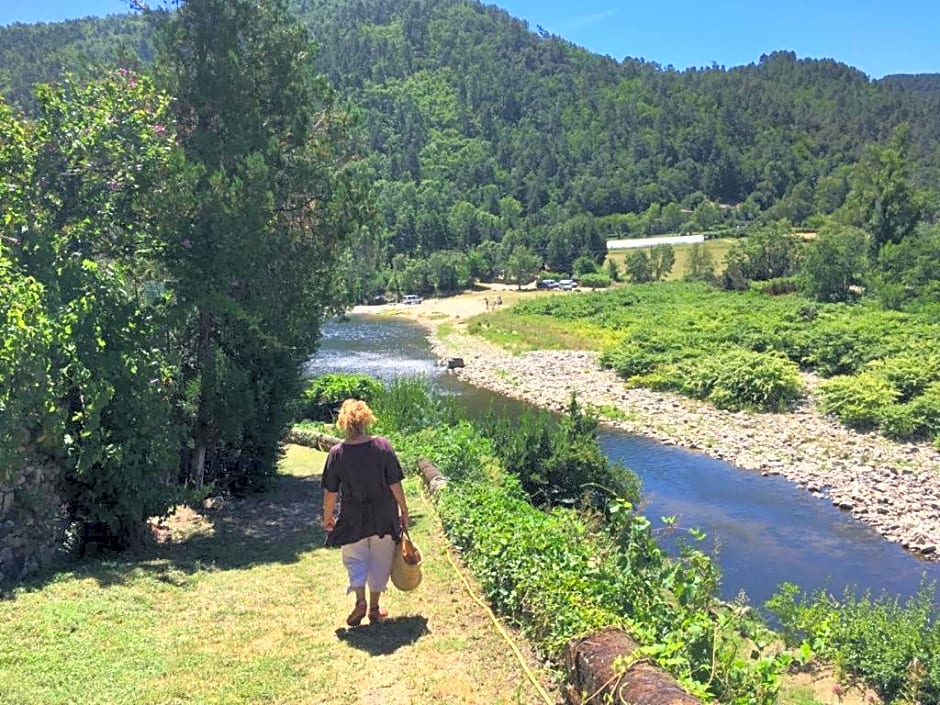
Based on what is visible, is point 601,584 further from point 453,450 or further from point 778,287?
point 778,287

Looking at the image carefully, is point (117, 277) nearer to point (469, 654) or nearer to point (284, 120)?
point (284, 120)

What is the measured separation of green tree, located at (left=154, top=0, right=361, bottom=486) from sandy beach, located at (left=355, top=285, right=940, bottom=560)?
1184cm

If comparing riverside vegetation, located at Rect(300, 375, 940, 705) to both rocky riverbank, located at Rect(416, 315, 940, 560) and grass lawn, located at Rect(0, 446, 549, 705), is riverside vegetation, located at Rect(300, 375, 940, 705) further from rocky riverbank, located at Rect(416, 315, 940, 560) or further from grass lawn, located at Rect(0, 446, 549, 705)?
rocky riverbank, located at Rect(416, 315, 940, 560)

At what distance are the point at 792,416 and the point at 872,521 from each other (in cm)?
1111

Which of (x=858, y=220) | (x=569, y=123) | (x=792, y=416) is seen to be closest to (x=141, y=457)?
(x=792, y=416)

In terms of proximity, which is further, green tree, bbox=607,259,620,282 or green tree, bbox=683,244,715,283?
Answer: green tree, bbox=607,259,620,282

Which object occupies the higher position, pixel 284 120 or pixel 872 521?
pixel 284 120

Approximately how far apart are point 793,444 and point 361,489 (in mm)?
22123

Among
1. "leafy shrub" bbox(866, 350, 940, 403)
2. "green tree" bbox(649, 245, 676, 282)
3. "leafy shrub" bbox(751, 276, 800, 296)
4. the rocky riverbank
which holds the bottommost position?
the rocky riverbank

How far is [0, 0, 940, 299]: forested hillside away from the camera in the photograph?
12300 centimetres

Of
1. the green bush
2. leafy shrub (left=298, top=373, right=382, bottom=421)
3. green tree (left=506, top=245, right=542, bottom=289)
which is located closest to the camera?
the green bush

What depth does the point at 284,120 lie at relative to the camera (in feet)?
40.8

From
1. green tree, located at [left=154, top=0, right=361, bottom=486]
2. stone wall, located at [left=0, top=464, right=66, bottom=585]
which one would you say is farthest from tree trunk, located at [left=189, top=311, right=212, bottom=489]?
stone wall, located at [left=0, top=464, right=66, bottom=585]

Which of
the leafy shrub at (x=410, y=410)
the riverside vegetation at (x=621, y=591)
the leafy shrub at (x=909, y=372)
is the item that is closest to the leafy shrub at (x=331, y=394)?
the leafy shrub at (x=410, y=410)
